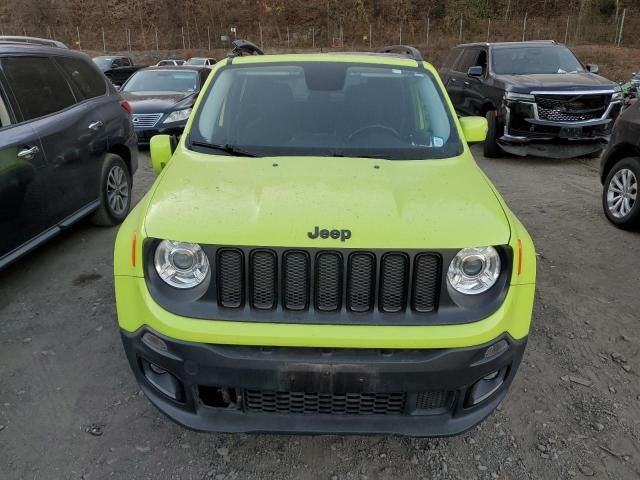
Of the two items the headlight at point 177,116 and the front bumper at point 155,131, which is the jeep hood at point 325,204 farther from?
the headlight at point 177,116

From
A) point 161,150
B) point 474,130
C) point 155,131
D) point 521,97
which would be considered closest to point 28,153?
point 161,150

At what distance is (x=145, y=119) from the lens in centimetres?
964

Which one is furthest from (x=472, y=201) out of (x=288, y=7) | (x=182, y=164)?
(x=288, y=7)

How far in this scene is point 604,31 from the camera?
37.3 metres

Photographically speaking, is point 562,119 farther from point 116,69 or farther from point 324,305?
point 116,69

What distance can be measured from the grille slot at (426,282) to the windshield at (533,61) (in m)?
8.45

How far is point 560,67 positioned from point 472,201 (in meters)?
8.52

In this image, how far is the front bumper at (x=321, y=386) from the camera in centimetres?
214

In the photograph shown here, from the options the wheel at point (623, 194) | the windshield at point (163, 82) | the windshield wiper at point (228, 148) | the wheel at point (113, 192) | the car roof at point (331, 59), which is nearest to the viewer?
the windshield wiper at point (228, 148)

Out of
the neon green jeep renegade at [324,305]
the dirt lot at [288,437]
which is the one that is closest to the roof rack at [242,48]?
the dirt lot at [288,437]

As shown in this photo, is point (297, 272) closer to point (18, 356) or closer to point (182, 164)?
point (182, 164)

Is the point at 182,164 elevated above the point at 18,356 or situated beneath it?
elevated above

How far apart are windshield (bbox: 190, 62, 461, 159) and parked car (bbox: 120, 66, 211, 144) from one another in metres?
6.43

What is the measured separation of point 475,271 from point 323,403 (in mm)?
854
